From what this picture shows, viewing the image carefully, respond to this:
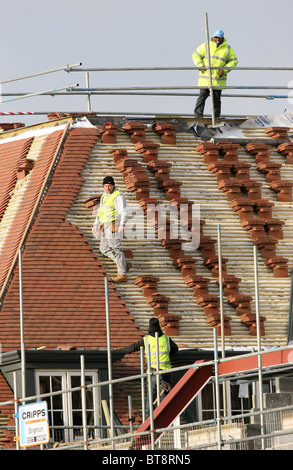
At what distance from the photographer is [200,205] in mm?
37781

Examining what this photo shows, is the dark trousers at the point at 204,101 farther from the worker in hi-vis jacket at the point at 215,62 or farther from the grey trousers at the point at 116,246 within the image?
the grey trousers at the point at 116,246

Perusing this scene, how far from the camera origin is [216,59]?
41500 millimetres

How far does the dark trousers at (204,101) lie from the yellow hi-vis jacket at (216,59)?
0.21m

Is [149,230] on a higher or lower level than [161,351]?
higher

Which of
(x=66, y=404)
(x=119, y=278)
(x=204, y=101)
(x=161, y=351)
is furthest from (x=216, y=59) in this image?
(x=66, y=404)

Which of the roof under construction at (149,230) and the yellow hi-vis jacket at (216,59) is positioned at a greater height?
the yellow hi-vis jacket at (216,59)

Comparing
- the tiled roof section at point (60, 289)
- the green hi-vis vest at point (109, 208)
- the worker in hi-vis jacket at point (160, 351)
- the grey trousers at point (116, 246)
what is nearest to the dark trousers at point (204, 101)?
the tiled roof section at point (60, 289)

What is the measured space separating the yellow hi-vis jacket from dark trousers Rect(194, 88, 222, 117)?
0.21 meters

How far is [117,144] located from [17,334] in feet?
23.0

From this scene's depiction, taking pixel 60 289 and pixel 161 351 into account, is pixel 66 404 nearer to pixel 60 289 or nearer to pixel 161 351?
pixel 161 351

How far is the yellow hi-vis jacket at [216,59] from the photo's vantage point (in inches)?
1628

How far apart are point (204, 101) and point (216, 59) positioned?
1.23m
